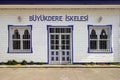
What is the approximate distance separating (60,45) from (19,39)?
296cm

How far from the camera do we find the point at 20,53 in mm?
17906

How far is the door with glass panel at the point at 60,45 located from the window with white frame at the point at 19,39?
1.63 m

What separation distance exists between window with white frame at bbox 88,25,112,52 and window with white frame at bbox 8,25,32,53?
14.7 ft

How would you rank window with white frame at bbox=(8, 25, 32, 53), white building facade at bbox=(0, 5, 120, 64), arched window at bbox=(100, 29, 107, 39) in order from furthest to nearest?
arched window at bbox=(100, 29, 107, 39) < window with white frame at bbox=(8, 25, 32, 53) < white building facade at bbox=(0, 5, 120, 64)

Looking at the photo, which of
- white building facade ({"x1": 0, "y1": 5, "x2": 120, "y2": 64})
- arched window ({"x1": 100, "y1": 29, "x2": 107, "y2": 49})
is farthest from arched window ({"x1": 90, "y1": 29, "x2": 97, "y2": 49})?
arched window ({"x1": 100, "y1": 29, "x2": 107, "y2": 49})

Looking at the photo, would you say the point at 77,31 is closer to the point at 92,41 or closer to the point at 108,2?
the point at 92,41

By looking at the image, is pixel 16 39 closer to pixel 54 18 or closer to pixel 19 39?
pixel 19 39

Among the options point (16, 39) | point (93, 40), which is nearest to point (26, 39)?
point (16, 39)

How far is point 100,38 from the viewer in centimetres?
1822

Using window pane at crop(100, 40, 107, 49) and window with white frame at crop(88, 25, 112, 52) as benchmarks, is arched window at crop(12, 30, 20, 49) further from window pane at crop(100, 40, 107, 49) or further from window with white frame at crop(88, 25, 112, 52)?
window pane at crop(100, 40, 107, 49)

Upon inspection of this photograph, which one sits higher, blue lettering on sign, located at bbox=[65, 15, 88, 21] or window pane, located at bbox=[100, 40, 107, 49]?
blue lettering on sign, located at bbox=[65, 15, 88, 21]

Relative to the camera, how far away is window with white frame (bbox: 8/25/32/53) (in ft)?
59.2

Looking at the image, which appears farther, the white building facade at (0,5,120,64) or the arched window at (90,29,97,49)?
the arched window at (90,29,97,49)

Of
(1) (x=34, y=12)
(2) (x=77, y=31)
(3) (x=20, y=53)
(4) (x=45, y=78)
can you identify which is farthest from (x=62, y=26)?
(4) (x=45, y=78)
